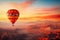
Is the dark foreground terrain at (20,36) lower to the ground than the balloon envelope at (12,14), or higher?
lower

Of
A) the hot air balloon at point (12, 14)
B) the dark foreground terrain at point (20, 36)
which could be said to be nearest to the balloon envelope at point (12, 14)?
the hot air balloon at point (12, 14)

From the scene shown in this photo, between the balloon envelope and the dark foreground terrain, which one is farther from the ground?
the balloon envelope

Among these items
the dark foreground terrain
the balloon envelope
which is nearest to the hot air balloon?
the balloon envelope

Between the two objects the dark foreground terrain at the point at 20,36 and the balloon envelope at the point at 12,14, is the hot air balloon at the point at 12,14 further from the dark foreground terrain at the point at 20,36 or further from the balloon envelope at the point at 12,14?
the dark foreground terrain at the point at 20,36

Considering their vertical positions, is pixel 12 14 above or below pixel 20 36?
above

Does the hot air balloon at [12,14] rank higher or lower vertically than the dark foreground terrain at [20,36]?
higher

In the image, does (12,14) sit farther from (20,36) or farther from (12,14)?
(20,36)

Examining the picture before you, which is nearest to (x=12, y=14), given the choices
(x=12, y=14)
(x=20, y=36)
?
(x=12, y=14)

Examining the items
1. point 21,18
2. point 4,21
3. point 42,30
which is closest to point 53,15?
point 42,30

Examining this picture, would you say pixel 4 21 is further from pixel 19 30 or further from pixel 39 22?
pixel 39 22

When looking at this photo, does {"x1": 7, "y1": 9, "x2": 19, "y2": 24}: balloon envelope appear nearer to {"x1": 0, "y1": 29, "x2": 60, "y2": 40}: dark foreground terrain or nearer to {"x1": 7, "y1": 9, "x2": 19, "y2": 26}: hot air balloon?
{"x1": 7, "y1": 9, "x2": 19, "y2": 26}: hot air balloon

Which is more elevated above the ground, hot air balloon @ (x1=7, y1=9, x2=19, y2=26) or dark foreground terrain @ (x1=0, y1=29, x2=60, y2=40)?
hot air balloon @ (x1=7, y1=9, x2=19, y2=26)
